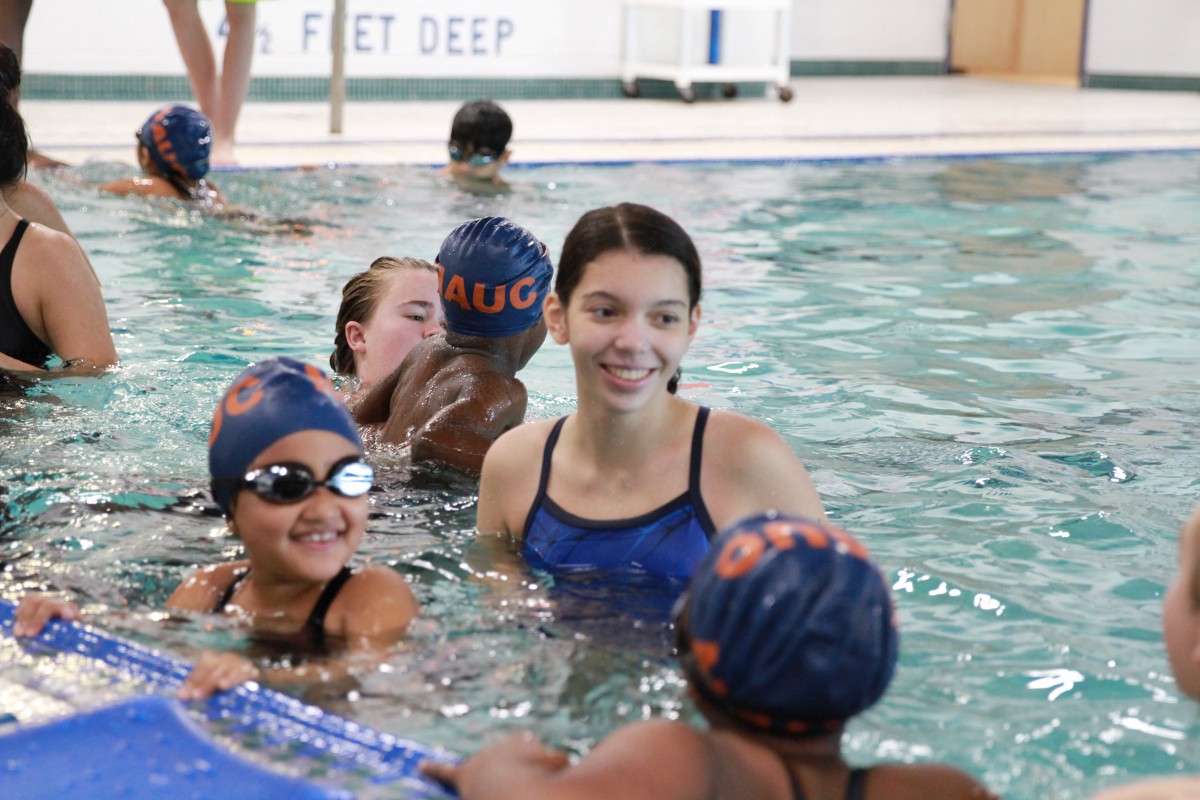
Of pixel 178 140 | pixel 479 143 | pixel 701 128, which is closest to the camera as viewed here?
pixel 178 140

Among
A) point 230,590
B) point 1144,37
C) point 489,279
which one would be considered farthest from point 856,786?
point 1144,37

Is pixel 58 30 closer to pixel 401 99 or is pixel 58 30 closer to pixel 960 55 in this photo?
pixel 401 99

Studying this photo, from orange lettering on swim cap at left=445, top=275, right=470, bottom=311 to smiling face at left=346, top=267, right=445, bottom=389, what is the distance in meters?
0.54

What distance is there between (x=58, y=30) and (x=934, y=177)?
792 cm

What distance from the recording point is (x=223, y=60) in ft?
33.0

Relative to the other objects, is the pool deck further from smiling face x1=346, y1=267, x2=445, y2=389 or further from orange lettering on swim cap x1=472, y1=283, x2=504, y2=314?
orange lettering on swim cap x1=472, y1=283, x2=504, y2=314

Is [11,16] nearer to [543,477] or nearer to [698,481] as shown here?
[543,477]

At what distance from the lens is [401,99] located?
15.6 metres

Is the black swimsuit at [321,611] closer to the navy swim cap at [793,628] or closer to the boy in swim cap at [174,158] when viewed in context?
the navy swim cap at [793,628]

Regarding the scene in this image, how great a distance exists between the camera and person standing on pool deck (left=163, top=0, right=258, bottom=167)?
9781mm

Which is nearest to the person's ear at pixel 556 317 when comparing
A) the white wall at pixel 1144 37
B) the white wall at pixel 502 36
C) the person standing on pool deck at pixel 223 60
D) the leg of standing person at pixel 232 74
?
the person standing on pool deck at pixel 223 60

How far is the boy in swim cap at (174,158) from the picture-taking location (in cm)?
809

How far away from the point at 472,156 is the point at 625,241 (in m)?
7.12

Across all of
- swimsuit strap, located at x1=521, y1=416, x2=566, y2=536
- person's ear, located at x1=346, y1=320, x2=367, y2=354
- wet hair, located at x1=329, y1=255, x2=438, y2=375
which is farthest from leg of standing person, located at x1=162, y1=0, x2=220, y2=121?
swimsuit strap, located at x1=521, y1=416, x2=566, y2=536
